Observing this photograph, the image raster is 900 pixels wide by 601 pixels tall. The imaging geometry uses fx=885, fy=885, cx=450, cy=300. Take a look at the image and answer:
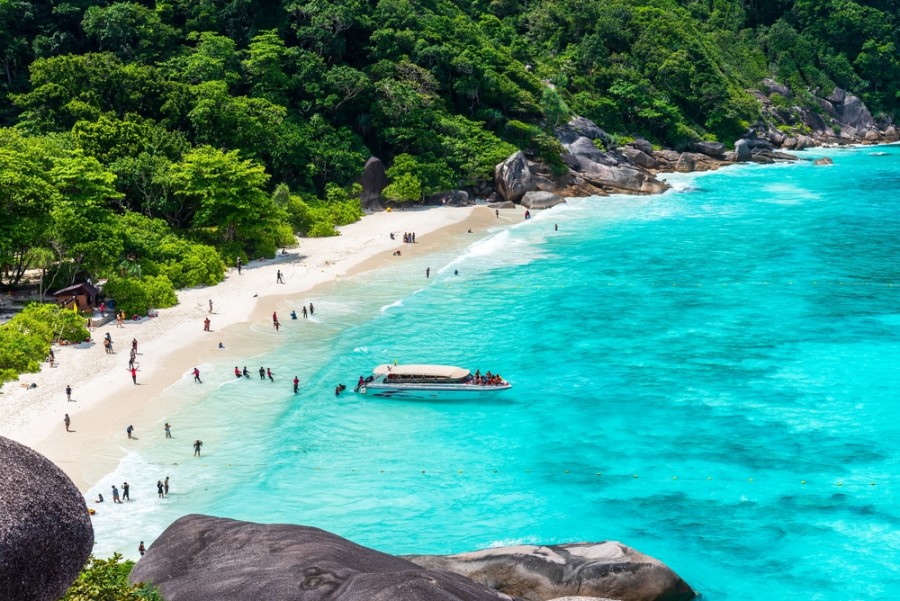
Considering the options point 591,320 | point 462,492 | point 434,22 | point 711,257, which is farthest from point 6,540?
point 434,22

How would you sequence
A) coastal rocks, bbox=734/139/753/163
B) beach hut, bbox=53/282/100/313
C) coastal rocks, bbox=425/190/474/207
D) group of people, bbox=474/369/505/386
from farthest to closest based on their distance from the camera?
coastal rocks, bbox=734/139/753/163 < coastal rocks, bbox=425/190/474/207 < beach hut, bbox=53/282/100/313 < group of people, bbox=474/369/505/386

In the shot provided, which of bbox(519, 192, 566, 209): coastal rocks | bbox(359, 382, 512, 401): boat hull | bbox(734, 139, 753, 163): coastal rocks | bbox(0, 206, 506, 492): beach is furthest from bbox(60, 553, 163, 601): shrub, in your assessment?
bbox(734, 139, 753, 163): coastal rocks

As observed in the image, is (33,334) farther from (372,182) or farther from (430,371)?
(372,182)

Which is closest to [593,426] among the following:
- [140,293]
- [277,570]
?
[277,570]

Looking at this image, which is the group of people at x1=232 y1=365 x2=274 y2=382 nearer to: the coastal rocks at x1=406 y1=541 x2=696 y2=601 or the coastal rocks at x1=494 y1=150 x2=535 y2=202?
the coastal rocks at x1=406 y1=541 x2=696 y2=601

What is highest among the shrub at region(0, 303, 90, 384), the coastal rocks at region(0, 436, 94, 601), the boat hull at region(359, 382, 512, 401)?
the coastal rocks at region(0, 436, 94, 601)

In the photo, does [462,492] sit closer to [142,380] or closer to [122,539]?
[122,539]
